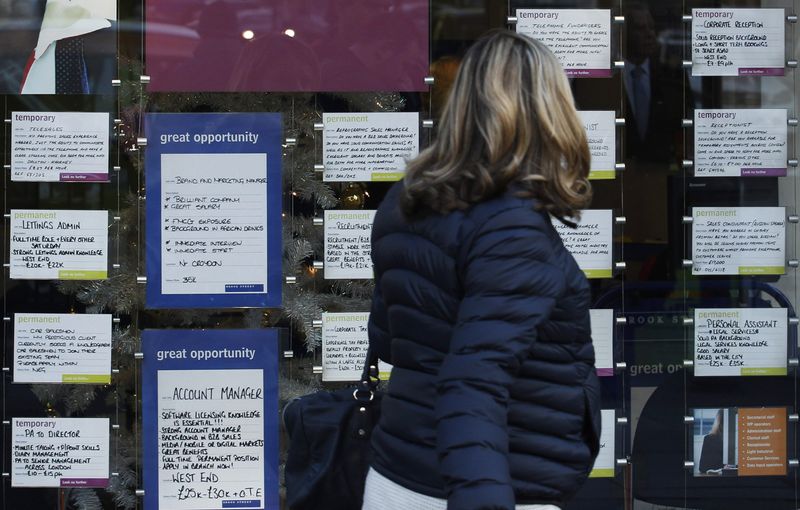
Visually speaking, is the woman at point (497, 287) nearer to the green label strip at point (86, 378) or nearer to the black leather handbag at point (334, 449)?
the black leather handbag at point (334, 449)

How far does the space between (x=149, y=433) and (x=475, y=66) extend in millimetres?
3007

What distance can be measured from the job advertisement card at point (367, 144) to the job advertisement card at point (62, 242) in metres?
0.98

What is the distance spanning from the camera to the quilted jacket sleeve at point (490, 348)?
7.45 ft

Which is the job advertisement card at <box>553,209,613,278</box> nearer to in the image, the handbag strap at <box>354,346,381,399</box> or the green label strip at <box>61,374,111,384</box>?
the green label strip at <box>61,374,111,384</box>

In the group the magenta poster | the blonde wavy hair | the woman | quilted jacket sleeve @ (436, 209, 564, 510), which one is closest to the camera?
quilted jacket sleeve @ (436, 209, 564, 510)

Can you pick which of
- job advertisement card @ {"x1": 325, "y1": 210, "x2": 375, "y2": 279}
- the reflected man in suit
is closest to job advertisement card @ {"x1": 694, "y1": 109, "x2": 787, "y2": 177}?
the reflected man in suit

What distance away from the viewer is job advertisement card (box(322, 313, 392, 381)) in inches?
200

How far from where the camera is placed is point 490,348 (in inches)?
92.4

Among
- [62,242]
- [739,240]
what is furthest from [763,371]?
[62,242]

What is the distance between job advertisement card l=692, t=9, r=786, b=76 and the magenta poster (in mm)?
1174

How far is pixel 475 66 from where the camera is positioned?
262 centimetres

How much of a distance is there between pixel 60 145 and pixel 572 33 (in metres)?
2.19

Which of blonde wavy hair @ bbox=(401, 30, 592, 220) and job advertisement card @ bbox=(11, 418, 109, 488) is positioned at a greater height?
blonde wavy hair @ bbox=(401, 30, 592, 220)

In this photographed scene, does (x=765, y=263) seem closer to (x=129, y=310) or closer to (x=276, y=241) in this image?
(x=276, y=241)
